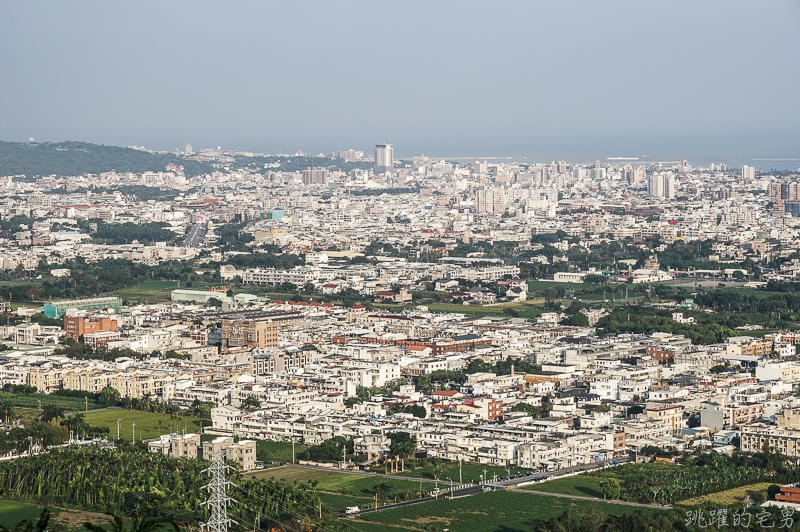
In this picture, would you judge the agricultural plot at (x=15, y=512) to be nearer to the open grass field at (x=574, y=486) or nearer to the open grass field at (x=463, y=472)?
the open grass field at (x=463, y=472)

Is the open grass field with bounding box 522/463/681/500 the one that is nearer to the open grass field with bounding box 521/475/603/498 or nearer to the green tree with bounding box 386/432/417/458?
the open grass field with bounding box 521/475/603/498

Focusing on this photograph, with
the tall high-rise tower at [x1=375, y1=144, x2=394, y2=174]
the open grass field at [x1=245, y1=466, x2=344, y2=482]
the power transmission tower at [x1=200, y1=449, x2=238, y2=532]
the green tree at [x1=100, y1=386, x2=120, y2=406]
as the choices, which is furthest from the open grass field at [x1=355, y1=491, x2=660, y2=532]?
the tall high-rise tower at [x1=375, y1=144, x2=394, y2=174]

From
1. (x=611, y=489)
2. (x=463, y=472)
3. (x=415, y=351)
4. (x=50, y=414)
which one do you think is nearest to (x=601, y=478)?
(x=611, y=489)

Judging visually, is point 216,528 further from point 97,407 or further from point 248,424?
point 97,407

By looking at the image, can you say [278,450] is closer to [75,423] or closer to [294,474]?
[294,474]

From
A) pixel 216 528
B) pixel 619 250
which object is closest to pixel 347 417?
pixel 216 528
